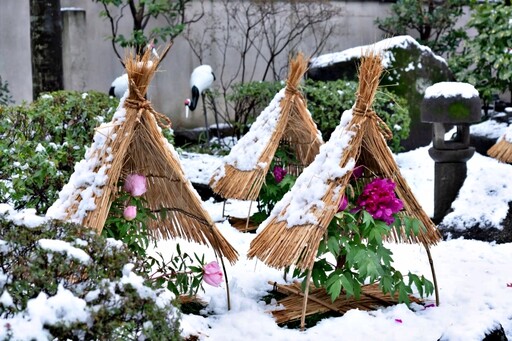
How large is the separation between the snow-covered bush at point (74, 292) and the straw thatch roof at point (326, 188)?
1.54 metres

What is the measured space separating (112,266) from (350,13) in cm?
1034

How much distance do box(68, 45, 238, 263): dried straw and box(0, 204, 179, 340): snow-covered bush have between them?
3.78 feet

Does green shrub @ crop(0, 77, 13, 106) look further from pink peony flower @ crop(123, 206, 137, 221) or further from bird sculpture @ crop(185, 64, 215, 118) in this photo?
pink peony flower @ crop(123, 206, 137, 221)

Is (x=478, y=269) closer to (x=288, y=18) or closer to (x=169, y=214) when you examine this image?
(x=169, y=214)

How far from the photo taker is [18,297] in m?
2.30

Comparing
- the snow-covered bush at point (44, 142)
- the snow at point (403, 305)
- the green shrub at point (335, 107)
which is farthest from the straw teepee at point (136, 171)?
the green shrub at point (335, 107)

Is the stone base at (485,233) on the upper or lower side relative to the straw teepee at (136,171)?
lower

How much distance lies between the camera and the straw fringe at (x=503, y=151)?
20.5 ft

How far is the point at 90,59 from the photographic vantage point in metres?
9.53

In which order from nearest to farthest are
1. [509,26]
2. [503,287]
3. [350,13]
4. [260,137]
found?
[503,287], [260,137], [509,26], [350,13]

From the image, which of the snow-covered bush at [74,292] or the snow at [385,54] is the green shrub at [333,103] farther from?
the snow-covered bush at [74,292]

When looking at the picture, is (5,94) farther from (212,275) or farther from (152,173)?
(212,275)

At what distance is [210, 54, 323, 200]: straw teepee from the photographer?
5609mm

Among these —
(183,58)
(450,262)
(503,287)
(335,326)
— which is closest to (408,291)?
(335,326)
